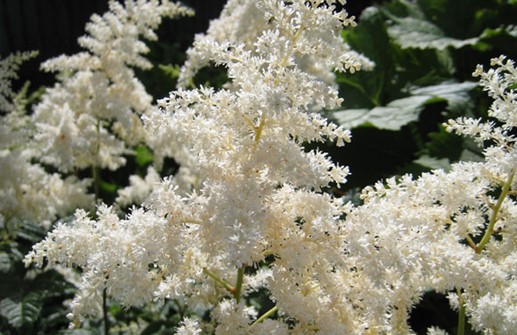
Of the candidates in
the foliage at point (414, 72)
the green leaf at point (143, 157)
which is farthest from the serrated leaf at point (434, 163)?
the green leaf at point (143, 157)

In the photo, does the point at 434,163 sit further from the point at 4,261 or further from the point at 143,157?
the point at 4,261

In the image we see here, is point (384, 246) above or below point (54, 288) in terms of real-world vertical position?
above

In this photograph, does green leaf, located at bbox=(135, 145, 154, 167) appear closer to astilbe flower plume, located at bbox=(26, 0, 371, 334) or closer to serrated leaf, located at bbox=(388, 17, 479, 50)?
serrated leaf, located at bbox=(388, 17, 479, 50)

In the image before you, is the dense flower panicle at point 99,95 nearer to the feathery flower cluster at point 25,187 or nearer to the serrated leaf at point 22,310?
the feathery flower cluster at point 25,187

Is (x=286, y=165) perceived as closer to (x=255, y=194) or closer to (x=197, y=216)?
(x=255, y=194)

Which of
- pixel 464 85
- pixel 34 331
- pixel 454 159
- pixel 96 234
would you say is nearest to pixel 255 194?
pixel 96 234

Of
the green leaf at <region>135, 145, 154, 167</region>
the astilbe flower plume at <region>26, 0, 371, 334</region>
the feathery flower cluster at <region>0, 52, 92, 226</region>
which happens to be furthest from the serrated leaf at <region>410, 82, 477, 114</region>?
the astilbe flower plume at <region>26, 0, 371, 334</region>
